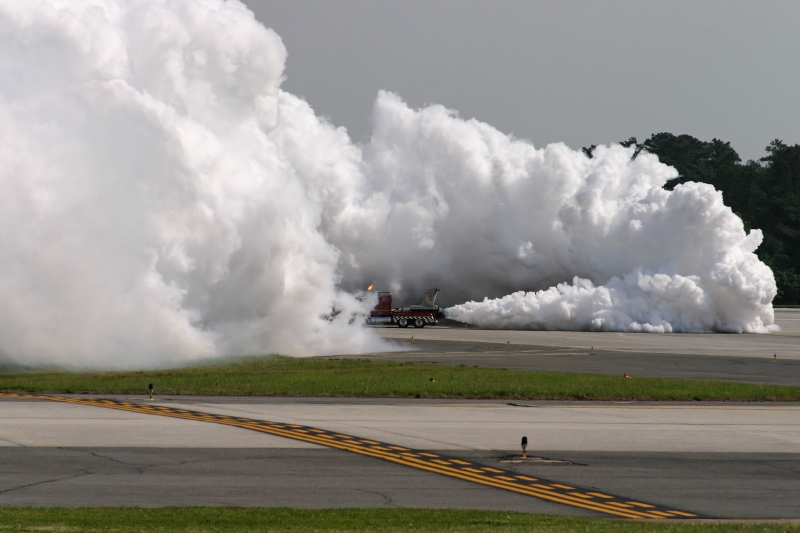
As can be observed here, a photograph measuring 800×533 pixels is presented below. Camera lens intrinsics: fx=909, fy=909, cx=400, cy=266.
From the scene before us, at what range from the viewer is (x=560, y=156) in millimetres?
80000

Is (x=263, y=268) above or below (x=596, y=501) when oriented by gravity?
above

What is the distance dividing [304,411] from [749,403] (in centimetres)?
1351

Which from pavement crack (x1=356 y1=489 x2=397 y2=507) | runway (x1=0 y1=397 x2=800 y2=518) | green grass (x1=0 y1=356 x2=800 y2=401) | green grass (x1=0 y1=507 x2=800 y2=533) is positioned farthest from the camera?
green grass (x1=0 y1=356 x2=800 y2=401)

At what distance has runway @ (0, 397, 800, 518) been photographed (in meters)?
13.5

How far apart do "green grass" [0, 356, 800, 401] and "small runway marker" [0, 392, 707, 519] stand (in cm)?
564

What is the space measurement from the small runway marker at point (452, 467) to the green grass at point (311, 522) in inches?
40.1

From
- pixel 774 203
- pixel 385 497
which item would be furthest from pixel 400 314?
pixel 774 203

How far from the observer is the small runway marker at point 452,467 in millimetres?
13289

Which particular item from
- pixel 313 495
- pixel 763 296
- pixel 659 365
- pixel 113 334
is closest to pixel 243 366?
pixel 113 334

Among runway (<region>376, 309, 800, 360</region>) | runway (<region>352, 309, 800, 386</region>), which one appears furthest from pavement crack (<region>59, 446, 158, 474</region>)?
runway (<region>376, 309, 800, 360</region>)

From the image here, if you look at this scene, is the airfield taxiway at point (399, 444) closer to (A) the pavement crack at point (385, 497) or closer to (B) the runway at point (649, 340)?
(A) the pavement crack at point (385, 497)

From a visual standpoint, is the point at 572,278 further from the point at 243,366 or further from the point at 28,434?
the point at 28,434

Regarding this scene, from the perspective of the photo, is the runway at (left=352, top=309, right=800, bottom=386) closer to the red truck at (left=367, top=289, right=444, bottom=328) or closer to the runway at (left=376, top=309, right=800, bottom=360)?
the runway at (left=376, top=309, right=800, bottom=360)

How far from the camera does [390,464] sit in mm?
16141
